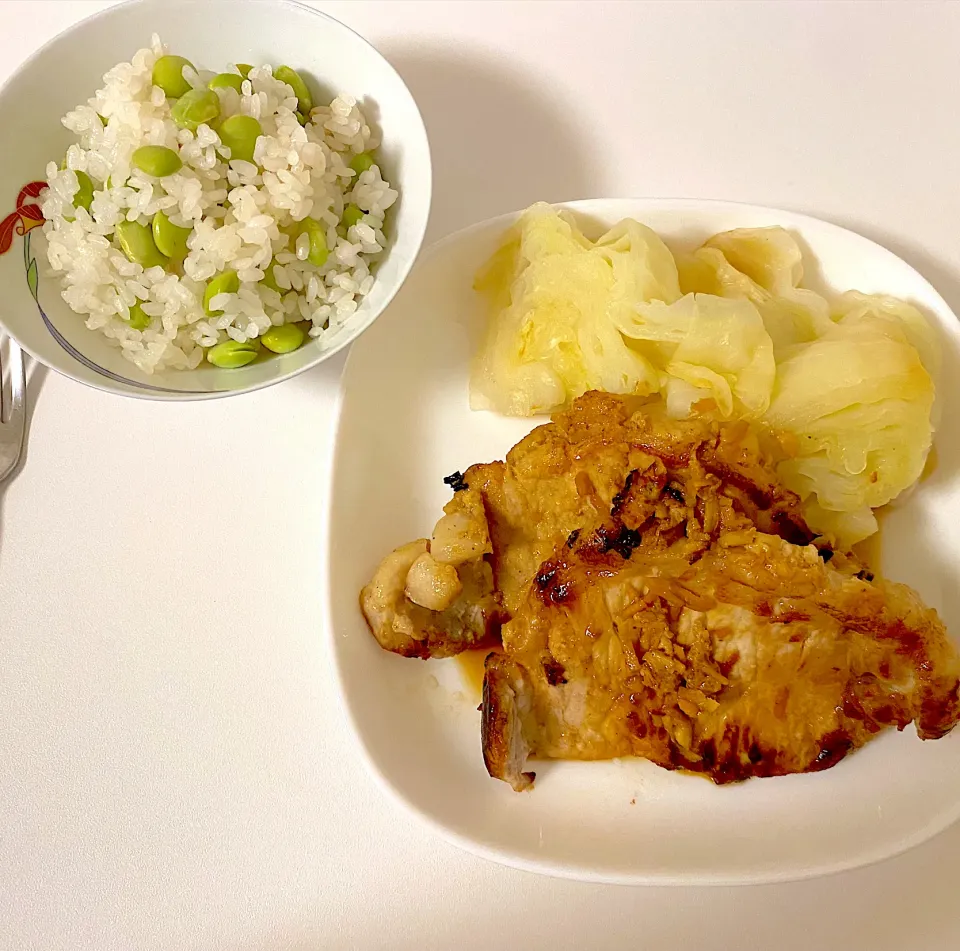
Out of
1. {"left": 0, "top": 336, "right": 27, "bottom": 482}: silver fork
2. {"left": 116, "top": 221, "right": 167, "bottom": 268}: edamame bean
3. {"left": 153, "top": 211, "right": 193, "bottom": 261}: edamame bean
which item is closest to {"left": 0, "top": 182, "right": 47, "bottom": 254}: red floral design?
{"left": 116, "top": 221, "right": 167, "bottom": 268}: edamame bean

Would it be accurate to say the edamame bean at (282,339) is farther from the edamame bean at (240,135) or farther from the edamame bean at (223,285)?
the edamame bean at (240,135)

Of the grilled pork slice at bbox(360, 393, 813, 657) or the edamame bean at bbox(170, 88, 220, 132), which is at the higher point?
the edamame bean at bbox(170, 88, 220, 132)

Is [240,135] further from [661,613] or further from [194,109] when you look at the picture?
[661,613]

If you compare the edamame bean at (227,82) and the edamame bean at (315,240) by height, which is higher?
the edamame bean at (227,82)

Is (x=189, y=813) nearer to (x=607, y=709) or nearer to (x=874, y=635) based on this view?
(x=607, y=709)

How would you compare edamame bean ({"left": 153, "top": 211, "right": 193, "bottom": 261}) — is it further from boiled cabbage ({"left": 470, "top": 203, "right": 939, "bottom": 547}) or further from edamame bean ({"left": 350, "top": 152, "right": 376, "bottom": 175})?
boiled cabbage ({"left": 470, "top": 203, "right": 939, "bottom": 547})

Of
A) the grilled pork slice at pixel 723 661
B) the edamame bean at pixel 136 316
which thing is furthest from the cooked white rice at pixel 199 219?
the grilled pork slice at pixel 723 661
